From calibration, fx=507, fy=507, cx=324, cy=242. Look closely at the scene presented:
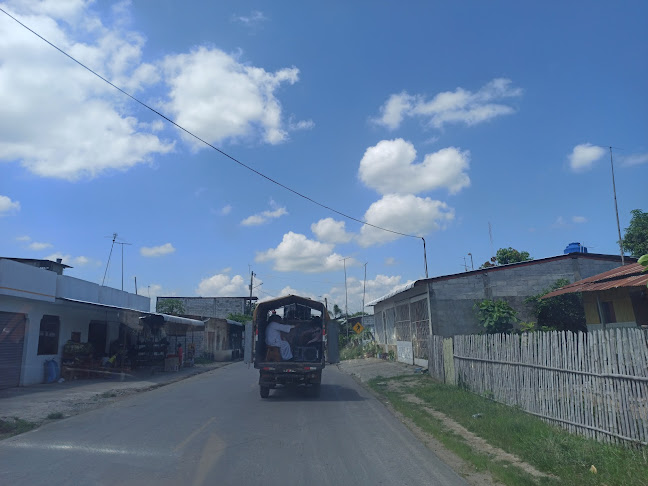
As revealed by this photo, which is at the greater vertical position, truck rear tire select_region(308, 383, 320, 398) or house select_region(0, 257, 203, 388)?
house select_region(0, 257, 203, 388)

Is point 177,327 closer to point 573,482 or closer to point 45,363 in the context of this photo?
point 45,363

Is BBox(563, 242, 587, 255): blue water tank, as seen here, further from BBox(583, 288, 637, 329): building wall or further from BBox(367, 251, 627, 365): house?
BBox(583, 288, 637, 329): building wall

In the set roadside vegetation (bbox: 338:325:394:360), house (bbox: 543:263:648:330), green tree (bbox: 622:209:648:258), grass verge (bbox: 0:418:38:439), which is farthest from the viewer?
roadside vegetation (bbox: 338:325:394:360)

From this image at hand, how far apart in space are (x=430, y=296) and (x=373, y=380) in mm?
4311

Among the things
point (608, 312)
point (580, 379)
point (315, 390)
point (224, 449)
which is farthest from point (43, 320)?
point (608, 312)

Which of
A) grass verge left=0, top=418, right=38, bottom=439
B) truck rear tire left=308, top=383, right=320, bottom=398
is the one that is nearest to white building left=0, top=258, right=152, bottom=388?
grass verge left=0, top=418, right=38, bottom=439

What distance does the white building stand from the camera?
56.8 feet

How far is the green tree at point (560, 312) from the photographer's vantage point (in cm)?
2028

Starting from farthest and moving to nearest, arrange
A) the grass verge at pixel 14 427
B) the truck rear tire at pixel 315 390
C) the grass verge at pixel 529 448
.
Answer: the truck rear tire at pixel 315 390 < the grass verge at pixel 14 427 < the grass verge at pixel 529 448

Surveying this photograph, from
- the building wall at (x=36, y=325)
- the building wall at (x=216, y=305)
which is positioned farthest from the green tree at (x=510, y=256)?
the building wall at (x=216, y=305)

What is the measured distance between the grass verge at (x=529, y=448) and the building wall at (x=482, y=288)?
8562mm

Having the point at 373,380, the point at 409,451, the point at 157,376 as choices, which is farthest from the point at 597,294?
the point at 157,376

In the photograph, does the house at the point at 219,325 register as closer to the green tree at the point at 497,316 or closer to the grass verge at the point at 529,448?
the green tree at the point at 497,316

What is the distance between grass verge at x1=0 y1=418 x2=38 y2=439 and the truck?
21.6 ft
